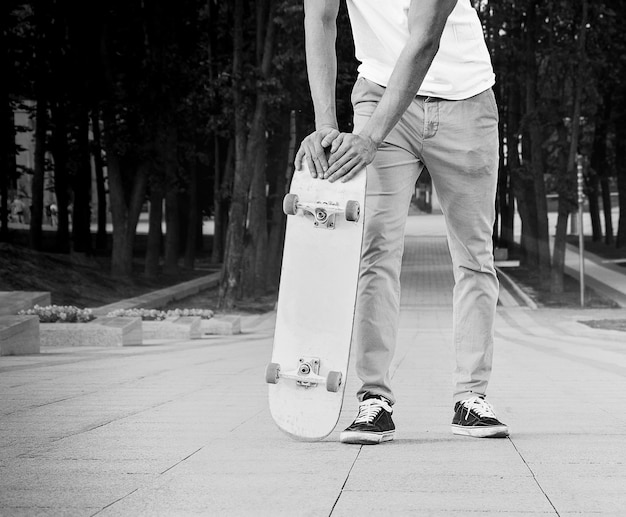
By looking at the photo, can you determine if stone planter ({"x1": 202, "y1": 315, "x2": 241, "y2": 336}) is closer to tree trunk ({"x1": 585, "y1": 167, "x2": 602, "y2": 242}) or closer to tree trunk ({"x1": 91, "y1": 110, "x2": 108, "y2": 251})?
tree trunk ({"x1": 91, "y1": 110, "x2": 108, "y2": 251})

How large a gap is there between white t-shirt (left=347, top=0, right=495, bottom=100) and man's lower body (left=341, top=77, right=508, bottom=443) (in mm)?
51

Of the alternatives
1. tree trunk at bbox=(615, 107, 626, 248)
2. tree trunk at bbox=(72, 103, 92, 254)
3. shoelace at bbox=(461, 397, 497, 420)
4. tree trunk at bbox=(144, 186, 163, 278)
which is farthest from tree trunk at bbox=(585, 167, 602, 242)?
shoelace at bbox=(461, 397, 497, 420)

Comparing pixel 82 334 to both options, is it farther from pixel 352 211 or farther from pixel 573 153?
pixel 573 153

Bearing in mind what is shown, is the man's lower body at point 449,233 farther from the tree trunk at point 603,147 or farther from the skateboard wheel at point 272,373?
the tree trunk at point 603,147

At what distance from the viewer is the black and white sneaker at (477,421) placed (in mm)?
4789

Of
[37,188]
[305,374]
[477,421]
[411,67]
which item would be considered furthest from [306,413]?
[37,188]

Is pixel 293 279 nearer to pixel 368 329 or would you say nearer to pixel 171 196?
pixel 368 329

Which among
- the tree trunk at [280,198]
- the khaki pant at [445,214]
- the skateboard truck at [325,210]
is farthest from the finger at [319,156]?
the tree trunk at [280,198]

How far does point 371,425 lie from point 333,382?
0.33 meters

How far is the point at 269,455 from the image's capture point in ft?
14.1

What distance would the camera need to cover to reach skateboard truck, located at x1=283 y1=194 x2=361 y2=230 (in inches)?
179

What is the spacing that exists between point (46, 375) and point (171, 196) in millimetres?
26580

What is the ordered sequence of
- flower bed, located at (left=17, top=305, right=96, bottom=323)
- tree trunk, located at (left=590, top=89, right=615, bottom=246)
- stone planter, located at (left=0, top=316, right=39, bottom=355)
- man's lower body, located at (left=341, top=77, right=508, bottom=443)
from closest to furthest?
man's lower body, located at (left=341, top=77, right=508, bottom=443) → stone planter, located at (left=0, top=316, right=39, bottom=355) → flower bed, located at (left=17, top=305, right=96, bottom=323) → tree trunk, located at (left=590, top=89, right=615, bottom=246)

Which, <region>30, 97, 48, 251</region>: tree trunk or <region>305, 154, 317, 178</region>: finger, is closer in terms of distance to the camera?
<region>305, 154, 317, 178</region>: finger
